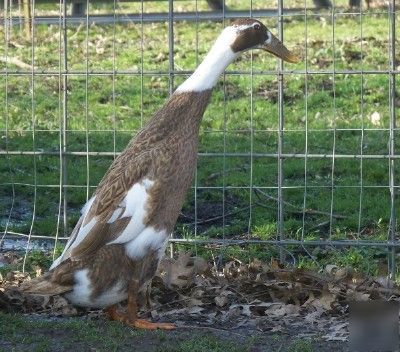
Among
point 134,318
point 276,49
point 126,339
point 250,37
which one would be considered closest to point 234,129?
point 276,49

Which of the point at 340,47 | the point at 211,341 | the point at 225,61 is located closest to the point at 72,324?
the point at 211,341

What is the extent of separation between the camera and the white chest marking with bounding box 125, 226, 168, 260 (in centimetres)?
637

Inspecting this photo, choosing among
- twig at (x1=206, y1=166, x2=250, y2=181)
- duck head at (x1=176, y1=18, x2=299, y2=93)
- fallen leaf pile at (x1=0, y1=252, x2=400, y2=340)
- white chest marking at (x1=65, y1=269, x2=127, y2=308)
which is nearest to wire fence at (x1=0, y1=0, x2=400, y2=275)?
twig at (x1=206, y1=166, x2=250, y2=181)

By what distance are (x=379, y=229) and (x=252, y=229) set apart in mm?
970

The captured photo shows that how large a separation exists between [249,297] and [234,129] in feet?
15.2

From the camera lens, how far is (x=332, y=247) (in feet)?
27.6

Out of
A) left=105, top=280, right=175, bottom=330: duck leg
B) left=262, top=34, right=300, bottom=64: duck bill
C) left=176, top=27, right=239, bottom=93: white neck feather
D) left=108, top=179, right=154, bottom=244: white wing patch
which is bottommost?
left=105, top=280, right=175, bottom=330: duck leg

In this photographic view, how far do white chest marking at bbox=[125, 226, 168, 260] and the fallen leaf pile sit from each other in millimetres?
542

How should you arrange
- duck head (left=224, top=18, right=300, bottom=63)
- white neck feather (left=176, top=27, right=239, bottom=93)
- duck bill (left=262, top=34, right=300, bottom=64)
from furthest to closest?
duck bill (left=262, top=34, right=300, bottom=64) → duck head (left=224, top=18, right=300, bottom=63) → white neck feather (left=176, top=27, right=239, bottom=93)

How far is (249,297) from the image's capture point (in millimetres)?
7043

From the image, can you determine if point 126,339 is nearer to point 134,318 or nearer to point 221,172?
point 134,318

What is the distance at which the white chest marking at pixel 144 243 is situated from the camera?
637 cm

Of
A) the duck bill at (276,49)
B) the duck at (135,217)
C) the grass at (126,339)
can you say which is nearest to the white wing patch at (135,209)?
A: the duck at (135,217)

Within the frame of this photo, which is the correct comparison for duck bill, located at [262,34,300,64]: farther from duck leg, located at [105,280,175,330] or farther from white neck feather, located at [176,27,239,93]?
duck leg, located at [105,280,175,330]
